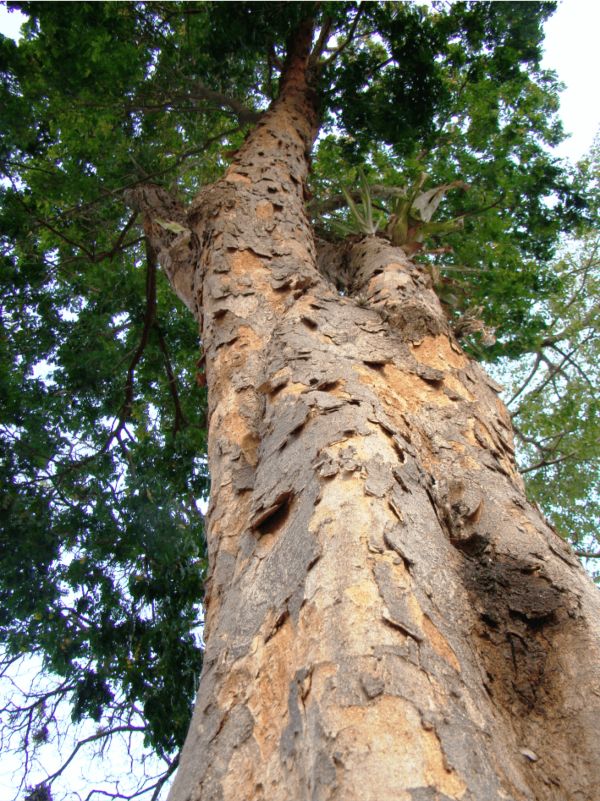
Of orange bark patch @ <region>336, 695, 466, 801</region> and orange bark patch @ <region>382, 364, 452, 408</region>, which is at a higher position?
orange bark patch @ <region>382, 364, 452, 408</region>

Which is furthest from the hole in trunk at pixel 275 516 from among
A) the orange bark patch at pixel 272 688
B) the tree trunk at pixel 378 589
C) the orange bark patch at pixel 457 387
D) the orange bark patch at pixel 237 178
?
the orange bark patch at pixel 237 178

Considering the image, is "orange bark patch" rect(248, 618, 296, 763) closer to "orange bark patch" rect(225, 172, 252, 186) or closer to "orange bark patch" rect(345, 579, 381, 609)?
"orange bark patch" rect(345, 579, 381, 609)

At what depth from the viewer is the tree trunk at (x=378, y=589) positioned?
3.34ft

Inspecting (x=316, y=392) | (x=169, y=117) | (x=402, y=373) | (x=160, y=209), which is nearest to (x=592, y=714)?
(x=316, y=392)

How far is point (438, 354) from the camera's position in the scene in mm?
2383

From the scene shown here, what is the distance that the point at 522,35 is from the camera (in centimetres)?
630

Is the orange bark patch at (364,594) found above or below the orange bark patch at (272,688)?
above

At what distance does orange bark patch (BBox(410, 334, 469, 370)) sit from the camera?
2.33 meters

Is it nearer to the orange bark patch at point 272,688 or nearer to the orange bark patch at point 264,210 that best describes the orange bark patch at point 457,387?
the orange bark patch at point 272,688

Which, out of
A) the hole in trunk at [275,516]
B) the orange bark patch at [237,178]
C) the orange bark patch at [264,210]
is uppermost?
the orange bark patch at [237,178]

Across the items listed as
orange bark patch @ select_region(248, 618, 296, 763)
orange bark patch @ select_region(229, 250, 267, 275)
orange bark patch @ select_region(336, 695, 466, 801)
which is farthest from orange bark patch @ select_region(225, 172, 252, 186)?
orange bark patch @ select_region(336, 695, 466, 801)

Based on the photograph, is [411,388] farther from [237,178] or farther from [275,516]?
[237,178]

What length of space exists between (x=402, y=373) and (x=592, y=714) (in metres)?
1.18

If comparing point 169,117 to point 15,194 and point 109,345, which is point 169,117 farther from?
point 109,345
